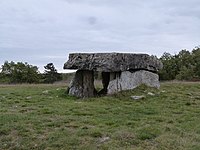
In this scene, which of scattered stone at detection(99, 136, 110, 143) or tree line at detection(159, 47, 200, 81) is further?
tree line at detection(159, 47, 200, 81)

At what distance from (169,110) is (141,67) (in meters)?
6.01

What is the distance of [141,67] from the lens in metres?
18.9

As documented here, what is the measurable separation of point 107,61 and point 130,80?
1.86 meters

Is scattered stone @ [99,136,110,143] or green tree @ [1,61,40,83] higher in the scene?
green tree @ [1,61,40,83]

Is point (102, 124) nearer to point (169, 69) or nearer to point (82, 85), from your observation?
point (82, 85)

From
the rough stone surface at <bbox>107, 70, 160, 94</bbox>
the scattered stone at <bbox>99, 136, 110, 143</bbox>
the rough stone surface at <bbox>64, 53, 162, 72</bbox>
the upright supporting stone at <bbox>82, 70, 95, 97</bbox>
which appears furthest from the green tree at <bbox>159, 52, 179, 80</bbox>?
the scattered stone at <bbox>99, 136, 110, 143</bbox>

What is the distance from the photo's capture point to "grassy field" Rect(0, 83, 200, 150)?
8.48 m

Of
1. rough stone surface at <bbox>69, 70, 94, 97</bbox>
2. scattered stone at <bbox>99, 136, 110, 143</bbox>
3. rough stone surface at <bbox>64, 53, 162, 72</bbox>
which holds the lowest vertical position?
scattered stone at <bbox>99, 136, 110, 143</bbox>

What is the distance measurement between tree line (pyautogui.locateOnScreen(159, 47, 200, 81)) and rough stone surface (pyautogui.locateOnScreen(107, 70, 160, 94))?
19.2 meters

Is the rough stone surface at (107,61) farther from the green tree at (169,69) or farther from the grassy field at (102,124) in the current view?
the green tree at (169,69)

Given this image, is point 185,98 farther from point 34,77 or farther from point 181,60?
point 34,77

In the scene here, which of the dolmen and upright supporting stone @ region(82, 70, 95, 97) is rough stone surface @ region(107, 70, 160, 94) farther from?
upright supporting stone @ region(82, 70, 95, 97)

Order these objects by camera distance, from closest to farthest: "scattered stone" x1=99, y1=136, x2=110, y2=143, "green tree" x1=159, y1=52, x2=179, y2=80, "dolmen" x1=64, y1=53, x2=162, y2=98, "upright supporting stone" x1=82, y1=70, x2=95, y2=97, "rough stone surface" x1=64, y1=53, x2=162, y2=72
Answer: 1. "scattered stone" x1=99, y1=136, x2=110, y2=143
2. "rough stone surface" x1=64, y1=53, x2=162, y2=72
3. "dolmen" x1=64, y1=53, x2=162, y2=98
4. "upright supporting stone" x1=82, y1=70, x2=95, y2=97
5. "green tree" x1=159, y1=52, x2=179, y2=80

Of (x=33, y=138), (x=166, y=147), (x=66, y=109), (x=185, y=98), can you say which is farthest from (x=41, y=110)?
(x=185, y=98)
